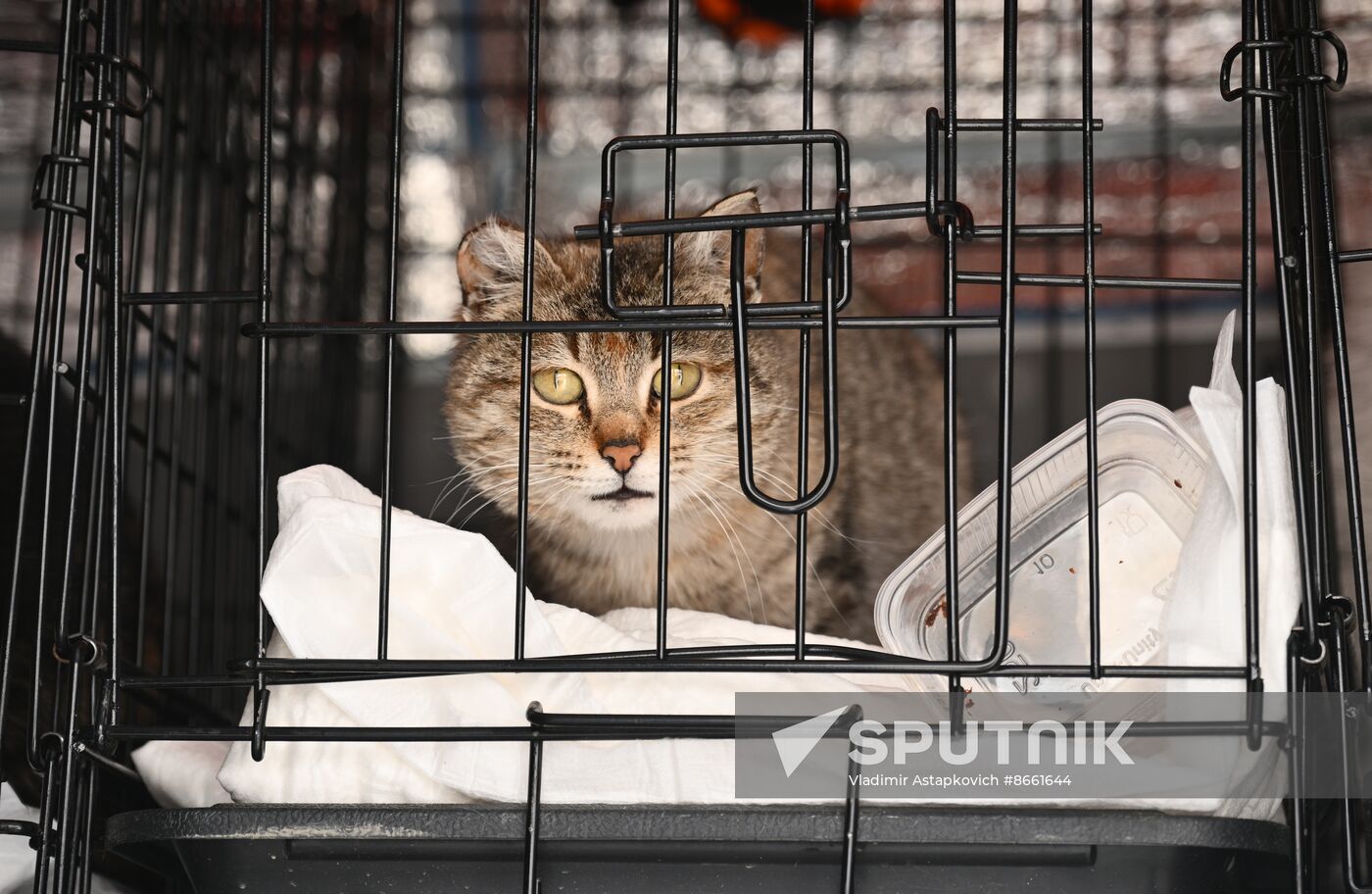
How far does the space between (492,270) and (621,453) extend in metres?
0.33

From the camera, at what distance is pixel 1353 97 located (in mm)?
1860

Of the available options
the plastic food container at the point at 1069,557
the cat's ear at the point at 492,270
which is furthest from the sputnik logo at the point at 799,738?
the cat's ear at the point at 492,270

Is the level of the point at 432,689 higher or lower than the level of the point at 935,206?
lower

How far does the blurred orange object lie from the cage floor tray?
180cm

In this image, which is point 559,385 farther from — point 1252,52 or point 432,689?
point 1252,52

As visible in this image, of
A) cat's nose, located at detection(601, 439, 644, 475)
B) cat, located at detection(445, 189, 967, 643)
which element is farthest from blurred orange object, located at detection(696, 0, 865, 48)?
cat's nose, located at detection(601, 439, 644, 475)

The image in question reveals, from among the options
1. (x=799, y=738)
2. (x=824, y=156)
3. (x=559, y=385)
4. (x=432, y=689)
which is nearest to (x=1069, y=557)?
(x=799, y=738)

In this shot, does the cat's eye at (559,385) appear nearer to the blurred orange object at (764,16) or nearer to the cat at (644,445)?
the cat at (644,445)

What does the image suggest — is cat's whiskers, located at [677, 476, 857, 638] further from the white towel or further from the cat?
the white towel

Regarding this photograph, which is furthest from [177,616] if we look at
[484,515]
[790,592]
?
[790,592]

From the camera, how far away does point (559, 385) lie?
1.46 m

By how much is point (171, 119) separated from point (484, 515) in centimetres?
67

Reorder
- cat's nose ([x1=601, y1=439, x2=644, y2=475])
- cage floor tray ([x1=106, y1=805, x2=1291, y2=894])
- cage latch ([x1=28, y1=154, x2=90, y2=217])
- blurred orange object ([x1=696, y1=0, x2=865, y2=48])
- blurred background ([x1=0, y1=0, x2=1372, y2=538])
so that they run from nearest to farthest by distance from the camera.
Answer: cage floor tray ([x1=106, y1=805, x2=1291, y2=894]) < cage latch ([x1=28, y1=154, x2=90, y2=217]) < cat's nose ([x1=601, y1=439, x2=644, y2=475]) < blurred background ([x1=0, y1=0, x2=1372, y2=538]) < blurred orange object ([x1=696, y1=0, x2=865, y2=48])

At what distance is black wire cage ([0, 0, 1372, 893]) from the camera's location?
865 mm
